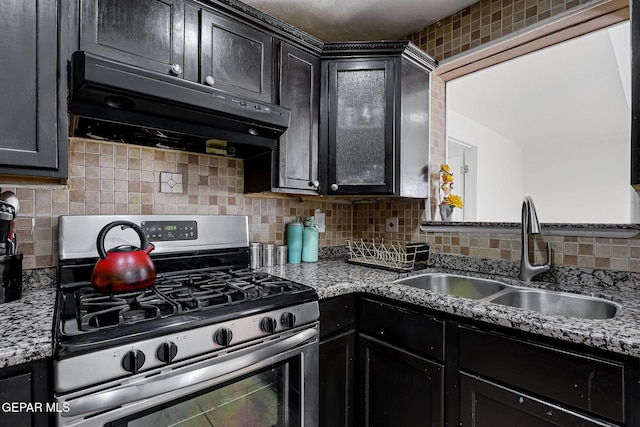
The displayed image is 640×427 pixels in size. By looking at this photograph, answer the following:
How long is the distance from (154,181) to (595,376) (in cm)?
181

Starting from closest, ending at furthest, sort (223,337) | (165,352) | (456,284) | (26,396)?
(26,396) < (165,352) < (223,337) < (456,284)

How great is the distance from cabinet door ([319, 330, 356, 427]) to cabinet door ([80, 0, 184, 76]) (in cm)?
131

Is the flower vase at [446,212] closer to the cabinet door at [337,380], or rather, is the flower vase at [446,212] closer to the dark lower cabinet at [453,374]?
the dark lower cabinet at [453,374]

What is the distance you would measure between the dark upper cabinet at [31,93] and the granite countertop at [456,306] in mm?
470

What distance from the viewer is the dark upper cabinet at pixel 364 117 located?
5.86 feet

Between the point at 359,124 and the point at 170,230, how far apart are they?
1.13m

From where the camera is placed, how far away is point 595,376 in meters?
0.88

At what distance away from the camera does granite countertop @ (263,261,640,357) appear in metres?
0.88

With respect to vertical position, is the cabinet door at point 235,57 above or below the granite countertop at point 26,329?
above

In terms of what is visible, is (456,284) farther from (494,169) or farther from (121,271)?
(494,169)

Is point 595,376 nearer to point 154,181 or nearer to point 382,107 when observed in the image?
point 382,107

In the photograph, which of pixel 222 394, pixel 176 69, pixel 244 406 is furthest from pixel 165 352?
pixel 176 69
